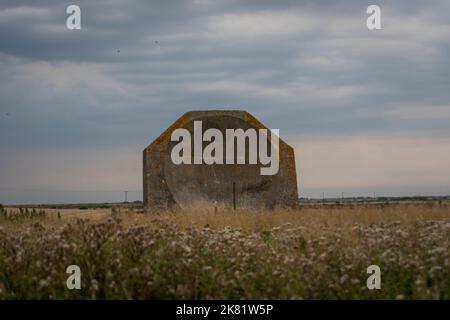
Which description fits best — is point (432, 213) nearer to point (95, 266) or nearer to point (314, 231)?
point (314, 231)

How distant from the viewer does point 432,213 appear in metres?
15.7

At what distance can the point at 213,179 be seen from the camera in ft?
71.4

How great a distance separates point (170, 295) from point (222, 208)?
12.4 metres

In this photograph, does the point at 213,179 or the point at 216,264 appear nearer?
the point at 216,264

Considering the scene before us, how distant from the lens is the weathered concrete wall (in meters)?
21.5

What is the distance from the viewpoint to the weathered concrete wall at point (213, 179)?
21484 mm

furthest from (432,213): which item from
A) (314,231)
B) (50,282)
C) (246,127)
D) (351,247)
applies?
(50,282)

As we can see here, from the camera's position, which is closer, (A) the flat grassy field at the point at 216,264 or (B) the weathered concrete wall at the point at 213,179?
(A) the flat grassy field at the point at 216,264

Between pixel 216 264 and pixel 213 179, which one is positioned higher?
pixel 213 179

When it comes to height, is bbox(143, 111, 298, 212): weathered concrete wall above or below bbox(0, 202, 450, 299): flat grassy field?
above

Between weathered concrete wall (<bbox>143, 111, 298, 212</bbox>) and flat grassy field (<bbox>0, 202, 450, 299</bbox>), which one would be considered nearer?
flat grassy field (<bbox>0, 202, 450, 299</bbox>)

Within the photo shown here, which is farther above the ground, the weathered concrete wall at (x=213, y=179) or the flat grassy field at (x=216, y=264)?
the weathered concrete wall at (x=213, y=179)
